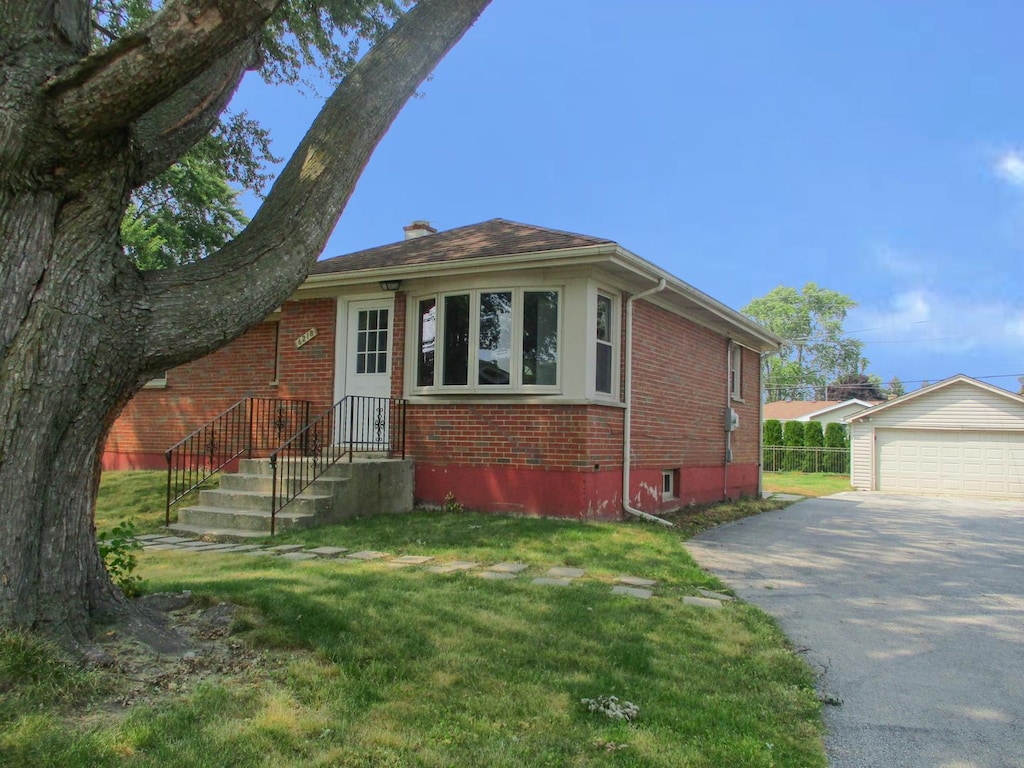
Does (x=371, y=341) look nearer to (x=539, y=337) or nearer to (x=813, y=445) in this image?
(x=539, y=337)

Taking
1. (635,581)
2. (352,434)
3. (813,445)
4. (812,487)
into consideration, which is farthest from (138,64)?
(813,445)

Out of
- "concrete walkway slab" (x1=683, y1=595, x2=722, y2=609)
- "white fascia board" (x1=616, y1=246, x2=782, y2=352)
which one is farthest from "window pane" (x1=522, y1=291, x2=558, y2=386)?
"concrete walkway slab" (x1=683, y1=595, x2=722, y2=609)

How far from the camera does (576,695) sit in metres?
3.28

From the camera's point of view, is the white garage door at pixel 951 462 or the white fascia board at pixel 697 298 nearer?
the white fascia board at pixel 697 298

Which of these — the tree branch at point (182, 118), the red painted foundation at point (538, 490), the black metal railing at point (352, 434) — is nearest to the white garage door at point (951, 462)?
the red painted foundation at point (538, 490)

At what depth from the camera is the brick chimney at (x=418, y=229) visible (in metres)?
13.8

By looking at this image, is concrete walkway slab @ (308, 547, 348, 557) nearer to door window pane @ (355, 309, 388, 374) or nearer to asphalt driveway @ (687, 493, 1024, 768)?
asphalt driveway @ (687, 493, 1024, 768)

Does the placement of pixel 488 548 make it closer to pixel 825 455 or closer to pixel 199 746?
pixel 199 746

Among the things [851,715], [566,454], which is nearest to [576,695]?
[851,715]

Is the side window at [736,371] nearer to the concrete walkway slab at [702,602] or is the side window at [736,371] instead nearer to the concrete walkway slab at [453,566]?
the concrete walkway slab at [453,566]

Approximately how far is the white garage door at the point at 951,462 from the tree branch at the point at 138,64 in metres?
22.7

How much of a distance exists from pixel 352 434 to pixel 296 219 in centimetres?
637

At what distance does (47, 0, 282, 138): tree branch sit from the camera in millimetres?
2945

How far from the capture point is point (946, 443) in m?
20.8
